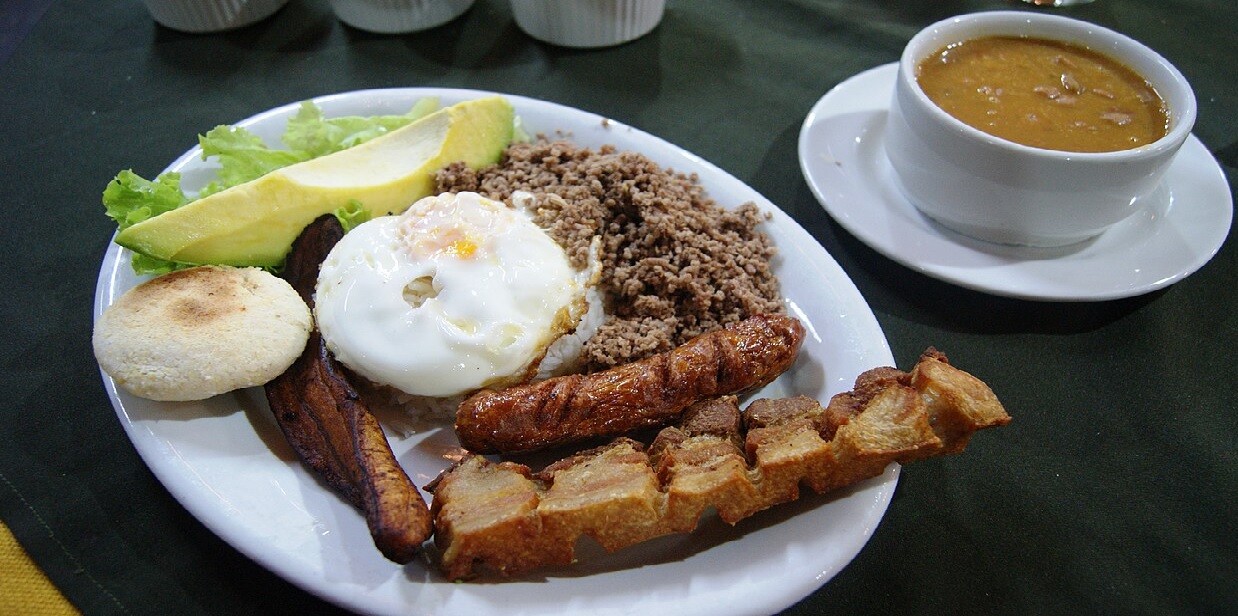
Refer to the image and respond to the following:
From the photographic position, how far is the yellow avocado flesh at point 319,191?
7.41ft

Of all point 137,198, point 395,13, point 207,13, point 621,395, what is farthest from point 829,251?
point 207,13

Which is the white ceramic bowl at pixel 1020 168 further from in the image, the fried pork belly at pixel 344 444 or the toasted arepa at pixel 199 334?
the toasted arepa at pixel 199 334

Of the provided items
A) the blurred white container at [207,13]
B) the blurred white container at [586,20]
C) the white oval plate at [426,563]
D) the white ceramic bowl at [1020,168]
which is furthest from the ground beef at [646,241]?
the blurred white container at [207,13]

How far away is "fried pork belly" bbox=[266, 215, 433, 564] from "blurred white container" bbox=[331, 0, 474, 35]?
203 cm

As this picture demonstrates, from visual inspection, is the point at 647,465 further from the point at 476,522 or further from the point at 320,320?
the point at 320,320

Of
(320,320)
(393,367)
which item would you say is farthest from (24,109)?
(393,367)

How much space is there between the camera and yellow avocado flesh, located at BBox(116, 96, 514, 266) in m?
2.26

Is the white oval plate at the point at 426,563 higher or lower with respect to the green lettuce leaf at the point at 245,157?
lower

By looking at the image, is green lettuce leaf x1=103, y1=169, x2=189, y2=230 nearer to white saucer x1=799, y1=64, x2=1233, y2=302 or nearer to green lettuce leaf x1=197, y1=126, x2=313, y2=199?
green lettuce leaf x1=197, y1=126, x2=313, y2=199

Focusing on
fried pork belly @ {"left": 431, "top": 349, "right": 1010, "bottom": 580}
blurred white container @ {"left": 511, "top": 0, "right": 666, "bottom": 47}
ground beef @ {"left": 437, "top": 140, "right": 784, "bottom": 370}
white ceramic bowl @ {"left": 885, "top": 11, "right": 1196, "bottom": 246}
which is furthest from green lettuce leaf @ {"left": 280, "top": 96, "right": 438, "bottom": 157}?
white ceramic bowl @ {"left": 885, "top": 11, "right": 1196, "bottom": 246}

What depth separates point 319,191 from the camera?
8.12 feet

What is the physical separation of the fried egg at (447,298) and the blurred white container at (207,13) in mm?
2283

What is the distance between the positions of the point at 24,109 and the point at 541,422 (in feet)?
10.2

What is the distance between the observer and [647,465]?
1843 millimetres
